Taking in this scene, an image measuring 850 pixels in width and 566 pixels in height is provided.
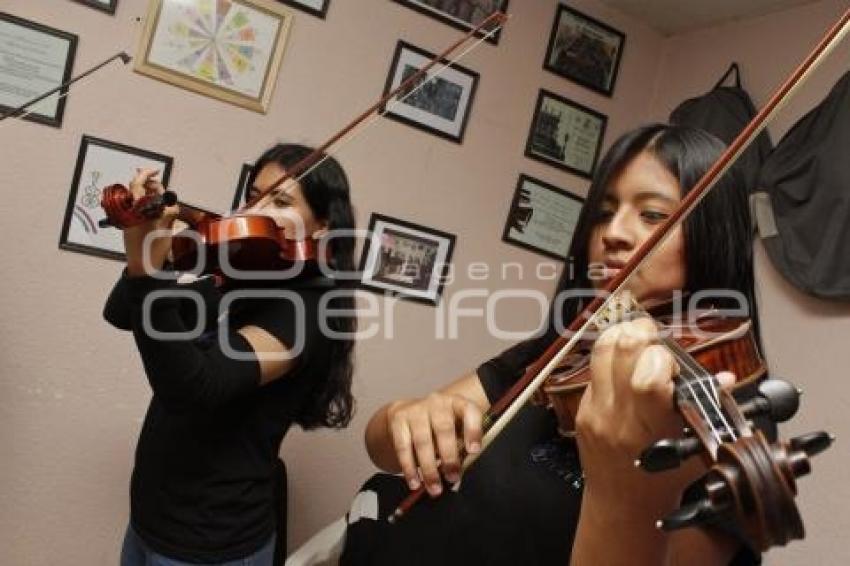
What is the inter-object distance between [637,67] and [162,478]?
223 cm

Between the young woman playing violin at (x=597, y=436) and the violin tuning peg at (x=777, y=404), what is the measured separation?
0.18 feet

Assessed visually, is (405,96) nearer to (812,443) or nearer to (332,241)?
(332,241)

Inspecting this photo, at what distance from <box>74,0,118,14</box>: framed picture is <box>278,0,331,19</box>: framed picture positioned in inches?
18.9

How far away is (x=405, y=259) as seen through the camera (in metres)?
2.25

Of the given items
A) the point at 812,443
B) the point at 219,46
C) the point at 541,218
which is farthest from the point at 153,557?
the point at 541,218

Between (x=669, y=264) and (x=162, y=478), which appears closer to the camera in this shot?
(x=669, y=264)

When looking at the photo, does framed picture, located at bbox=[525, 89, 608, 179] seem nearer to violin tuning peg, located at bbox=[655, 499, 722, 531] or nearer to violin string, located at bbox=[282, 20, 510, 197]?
violin string, located at bbox=[282, 20, 510, 197]

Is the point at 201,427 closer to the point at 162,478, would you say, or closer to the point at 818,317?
the point at 162,478

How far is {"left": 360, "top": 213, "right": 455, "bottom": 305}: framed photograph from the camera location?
220 centimetres

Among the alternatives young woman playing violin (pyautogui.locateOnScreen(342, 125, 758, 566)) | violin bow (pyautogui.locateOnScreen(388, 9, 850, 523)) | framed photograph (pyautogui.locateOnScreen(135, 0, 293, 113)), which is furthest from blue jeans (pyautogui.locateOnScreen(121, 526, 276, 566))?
framed photograph (pyautogui.locateOnScreen(135, 0, 293, 113))

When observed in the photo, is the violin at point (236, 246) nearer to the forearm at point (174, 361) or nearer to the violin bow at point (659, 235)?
the forearm at point (174, 361)

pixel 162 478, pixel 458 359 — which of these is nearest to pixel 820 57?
pixel 162 478

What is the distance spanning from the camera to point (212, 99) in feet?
6.34

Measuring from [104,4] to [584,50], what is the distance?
159 centimetres
